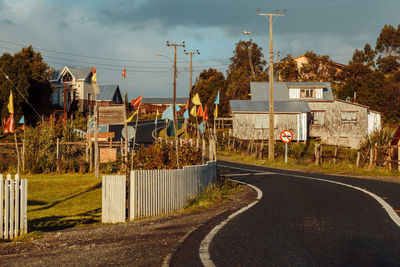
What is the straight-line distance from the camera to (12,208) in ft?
27.0

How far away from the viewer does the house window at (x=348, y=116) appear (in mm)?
48969

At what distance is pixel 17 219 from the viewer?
8367mm

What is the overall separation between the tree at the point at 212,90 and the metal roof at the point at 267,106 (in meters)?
4.00

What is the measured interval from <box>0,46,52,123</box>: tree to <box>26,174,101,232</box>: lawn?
79.4ft

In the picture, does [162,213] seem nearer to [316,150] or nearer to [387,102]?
[316,150]

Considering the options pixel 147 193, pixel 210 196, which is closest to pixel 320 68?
pixel 210 196

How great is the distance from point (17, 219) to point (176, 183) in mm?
4212

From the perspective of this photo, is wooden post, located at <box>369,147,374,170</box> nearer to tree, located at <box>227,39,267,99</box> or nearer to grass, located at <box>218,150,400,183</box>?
grass, located at <box>218,150,400,183</box>

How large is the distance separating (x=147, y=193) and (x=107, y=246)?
3.20m

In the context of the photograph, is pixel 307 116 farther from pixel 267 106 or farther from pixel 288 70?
pixel 288 70

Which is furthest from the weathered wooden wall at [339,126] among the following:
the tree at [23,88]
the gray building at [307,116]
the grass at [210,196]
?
the grass at [210,196]

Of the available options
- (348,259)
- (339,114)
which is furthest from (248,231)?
(339,114)

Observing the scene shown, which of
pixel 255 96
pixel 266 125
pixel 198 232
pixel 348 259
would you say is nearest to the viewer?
pixel 348 259

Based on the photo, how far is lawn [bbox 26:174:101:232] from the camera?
36.4ft
